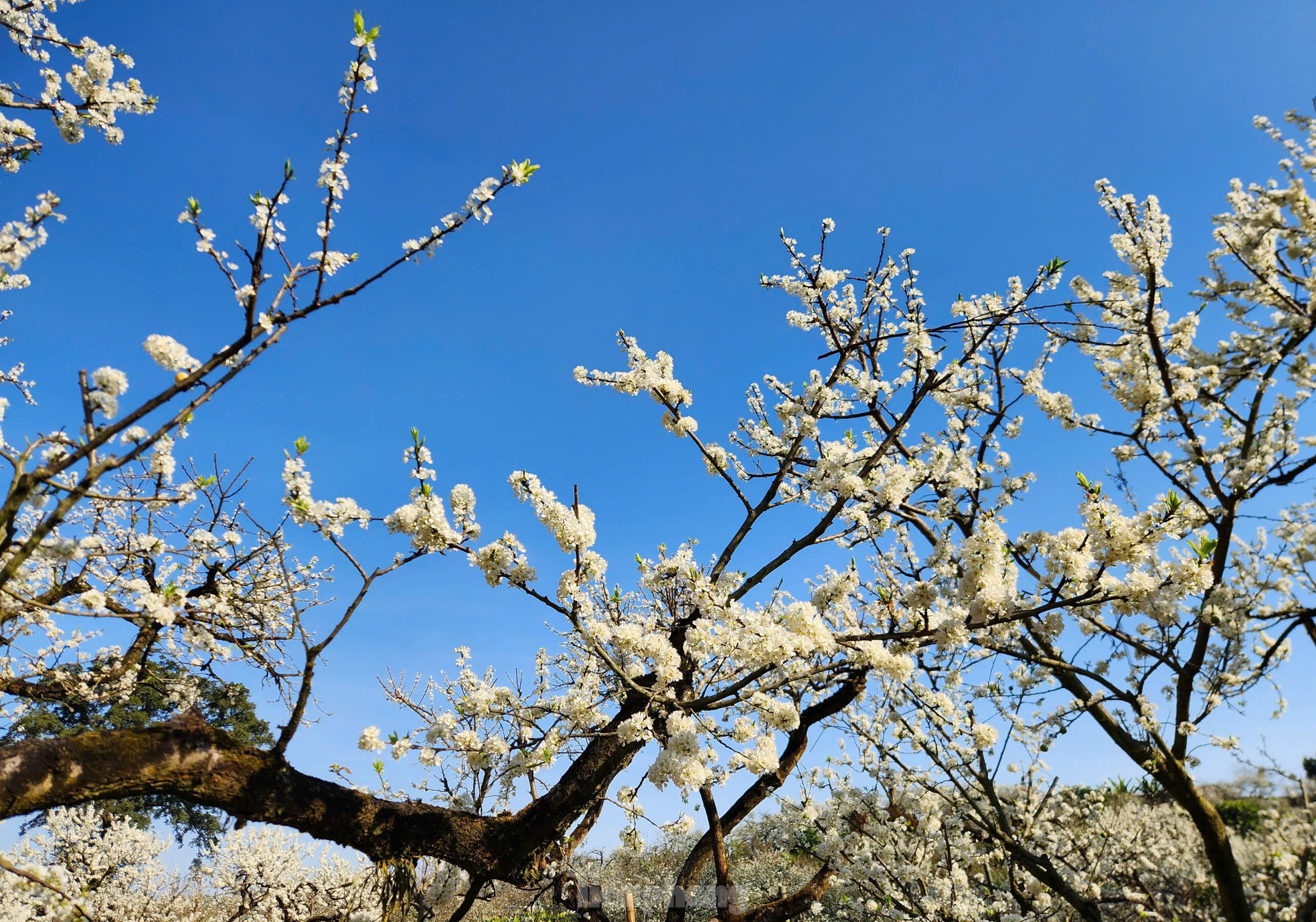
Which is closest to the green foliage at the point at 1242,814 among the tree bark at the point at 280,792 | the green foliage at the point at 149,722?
the tree bark at the point at 280,792

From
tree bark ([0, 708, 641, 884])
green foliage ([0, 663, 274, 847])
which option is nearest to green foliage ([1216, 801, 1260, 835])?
tree bark ([0, 708, 641, 884])

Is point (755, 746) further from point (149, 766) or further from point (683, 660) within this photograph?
point (149, 766)

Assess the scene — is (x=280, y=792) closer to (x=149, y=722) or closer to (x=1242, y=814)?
(x=149, y=722)

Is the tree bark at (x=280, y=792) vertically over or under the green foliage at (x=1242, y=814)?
under

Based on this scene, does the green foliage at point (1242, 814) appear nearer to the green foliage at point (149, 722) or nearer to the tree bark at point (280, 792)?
the tree bark at point (280, 792)

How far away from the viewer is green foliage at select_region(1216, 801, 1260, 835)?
1479 centimetres

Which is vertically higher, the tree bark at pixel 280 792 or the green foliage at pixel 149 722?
the green foliage at pixel 149 722

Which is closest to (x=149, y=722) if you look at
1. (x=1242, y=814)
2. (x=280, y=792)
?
(x=280, y=792)

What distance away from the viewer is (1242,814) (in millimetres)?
15672

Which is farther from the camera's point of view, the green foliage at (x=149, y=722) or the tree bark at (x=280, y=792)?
the green foliage at (x=149, y=722)

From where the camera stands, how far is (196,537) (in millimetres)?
4852

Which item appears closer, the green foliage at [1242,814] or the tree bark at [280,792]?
the tree bark at [280,792]

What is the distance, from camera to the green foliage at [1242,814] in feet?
48.5

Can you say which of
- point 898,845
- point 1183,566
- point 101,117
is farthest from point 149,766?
point 898,845
